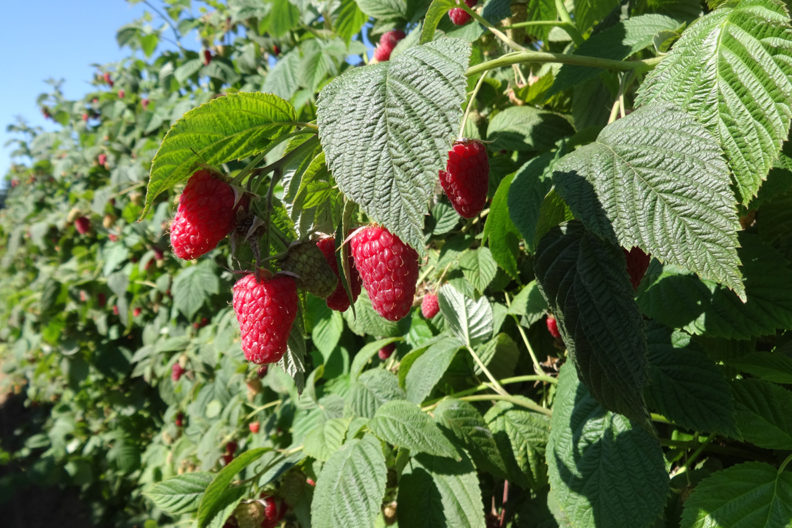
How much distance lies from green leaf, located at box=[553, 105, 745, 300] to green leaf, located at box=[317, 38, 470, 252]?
11 cm

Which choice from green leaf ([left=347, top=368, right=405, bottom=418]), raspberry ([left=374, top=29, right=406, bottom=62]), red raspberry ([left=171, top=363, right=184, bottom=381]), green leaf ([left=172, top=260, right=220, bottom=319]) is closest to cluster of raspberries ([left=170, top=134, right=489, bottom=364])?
green leaf ([left=347, top=368, right=405, bottom=418])

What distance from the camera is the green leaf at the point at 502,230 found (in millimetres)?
825

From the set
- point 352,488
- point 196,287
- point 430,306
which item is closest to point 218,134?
point 352,488

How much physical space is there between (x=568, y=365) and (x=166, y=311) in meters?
2.45

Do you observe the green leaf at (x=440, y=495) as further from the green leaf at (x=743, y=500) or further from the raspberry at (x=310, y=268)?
the raspberry at (x=310, y=268)

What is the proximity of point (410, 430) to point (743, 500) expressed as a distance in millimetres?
478

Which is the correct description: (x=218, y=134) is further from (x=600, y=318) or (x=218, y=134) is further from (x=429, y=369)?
(x=429, y=369)

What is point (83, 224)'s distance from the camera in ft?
10.0

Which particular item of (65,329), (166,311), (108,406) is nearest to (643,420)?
(166,311)

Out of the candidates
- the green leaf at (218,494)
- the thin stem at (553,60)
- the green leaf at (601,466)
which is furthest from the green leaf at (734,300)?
the green leaf at (218,494)

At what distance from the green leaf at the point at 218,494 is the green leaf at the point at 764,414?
2.88 feet

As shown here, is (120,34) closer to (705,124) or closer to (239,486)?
(239,486)

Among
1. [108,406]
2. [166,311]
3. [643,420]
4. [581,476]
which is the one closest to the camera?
[643,420]

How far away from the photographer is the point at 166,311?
110 inches
